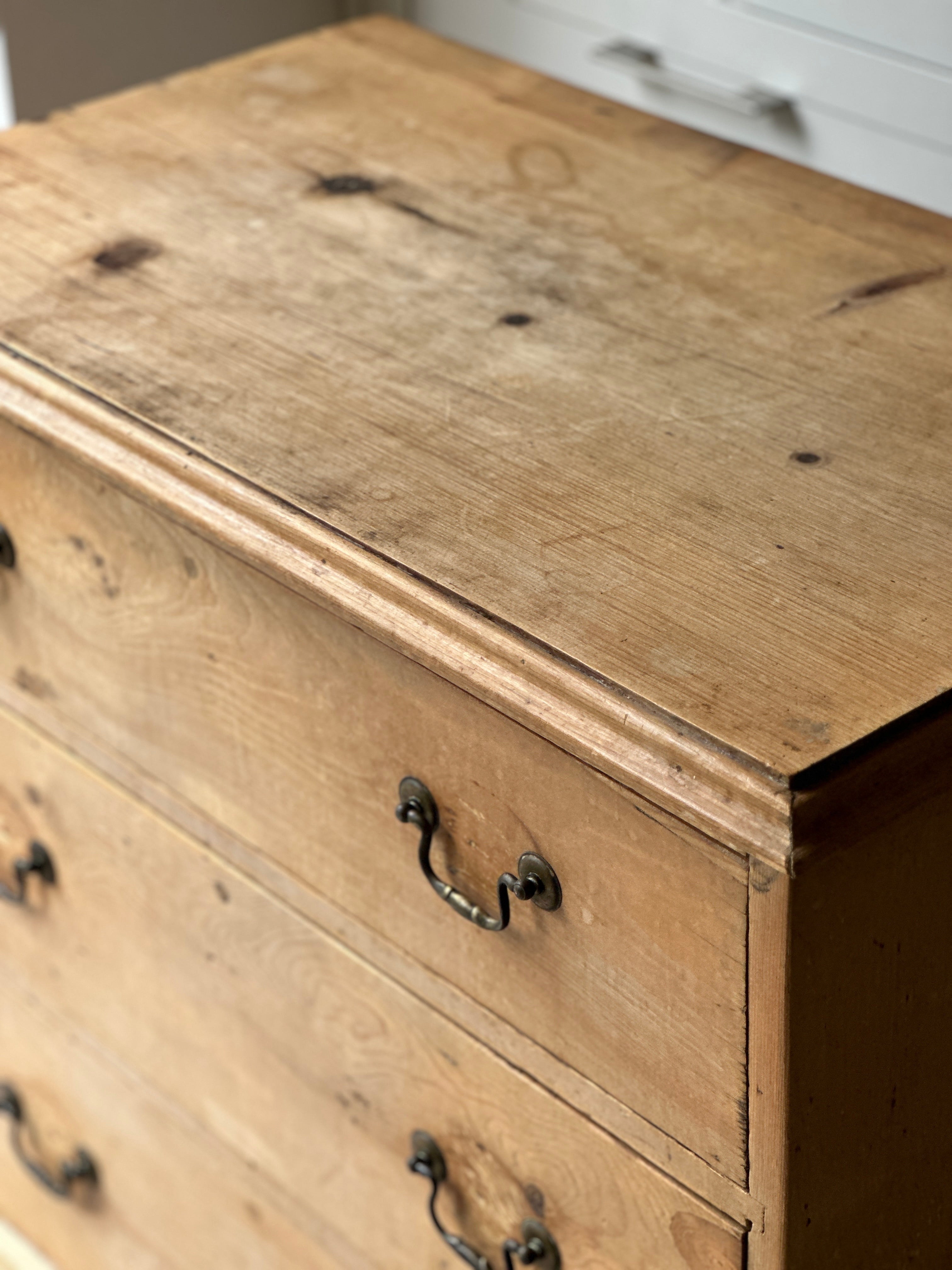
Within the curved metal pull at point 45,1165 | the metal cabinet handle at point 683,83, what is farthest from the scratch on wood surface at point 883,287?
the curved metal pull at point 45,1165

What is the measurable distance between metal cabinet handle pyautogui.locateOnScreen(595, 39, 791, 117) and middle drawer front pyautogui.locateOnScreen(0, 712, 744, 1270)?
0.81m

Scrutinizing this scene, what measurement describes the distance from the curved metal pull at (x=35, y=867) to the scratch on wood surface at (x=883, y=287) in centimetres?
61

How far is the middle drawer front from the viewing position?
0.76 metres

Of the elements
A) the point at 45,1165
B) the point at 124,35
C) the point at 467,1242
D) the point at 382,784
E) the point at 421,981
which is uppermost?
the point at 124,35

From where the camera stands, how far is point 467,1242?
0.85 m

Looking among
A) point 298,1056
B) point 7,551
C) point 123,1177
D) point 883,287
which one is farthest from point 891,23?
point 123,1177

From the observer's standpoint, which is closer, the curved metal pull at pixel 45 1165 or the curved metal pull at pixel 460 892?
the curved metal pull at pixel 460 892

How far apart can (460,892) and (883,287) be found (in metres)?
0.40

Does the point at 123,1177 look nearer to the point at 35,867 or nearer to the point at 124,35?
the point at 35,867

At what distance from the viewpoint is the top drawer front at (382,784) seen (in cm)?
64

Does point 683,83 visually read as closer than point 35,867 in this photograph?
No

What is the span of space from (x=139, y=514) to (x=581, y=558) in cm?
28

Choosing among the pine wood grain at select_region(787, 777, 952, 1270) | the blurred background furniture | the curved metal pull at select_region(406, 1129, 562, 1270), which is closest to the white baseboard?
the blurred background furniture

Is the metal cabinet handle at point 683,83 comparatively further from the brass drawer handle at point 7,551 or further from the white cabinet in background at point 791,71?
the brass drawer handle at point 7,551
